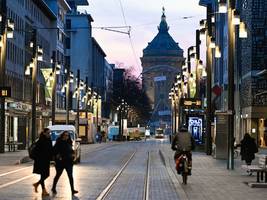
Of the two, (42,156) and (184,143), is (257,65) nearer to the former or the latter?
(184,143)

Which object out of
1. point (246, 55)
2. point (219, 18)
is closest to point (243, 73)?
point (246, 55)

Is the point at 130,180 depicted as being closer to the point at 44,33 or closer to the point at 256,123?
the point at 256,123

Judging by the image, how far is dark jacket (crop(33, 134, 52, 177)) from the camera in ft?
70.6

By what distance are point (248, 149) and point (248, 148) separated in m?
0.13

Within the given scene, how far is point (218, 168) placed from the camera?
36969 millimetres

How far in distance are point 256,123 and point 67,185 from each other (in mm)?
65456

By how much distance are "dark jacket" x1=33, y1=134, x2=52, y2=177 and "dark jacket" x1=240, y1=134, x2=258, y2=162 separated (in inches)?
696

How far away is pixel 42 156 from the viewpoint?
21.5 metres

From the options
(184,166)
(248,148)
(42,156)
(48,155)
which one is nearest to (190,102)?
(248,148)

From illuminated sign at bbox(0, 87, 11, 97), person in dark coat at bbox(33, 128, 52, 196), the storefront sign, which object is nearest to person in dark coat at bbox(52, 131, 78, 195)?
person in dark coat at bbox(33, 128, 52, 196)

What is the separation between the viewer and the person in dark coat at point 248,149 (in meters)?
37.7

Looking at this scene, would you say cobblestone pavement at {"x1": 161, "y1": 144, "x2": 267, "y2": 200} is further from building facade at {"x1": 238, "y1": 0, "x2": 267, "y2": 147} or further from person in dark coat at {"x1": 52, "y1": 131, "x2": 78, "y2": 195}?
building facade at {"x1": 238, "y1": 0, "x2": 267, "y2": 147}

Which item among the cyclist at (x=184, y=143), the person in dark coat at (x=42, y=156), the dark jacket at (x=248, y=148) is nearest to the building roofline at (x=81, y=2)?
the dark jacket at (x=248, y=148)

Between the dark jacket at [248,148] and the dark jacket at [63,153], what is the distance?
56.5ft
